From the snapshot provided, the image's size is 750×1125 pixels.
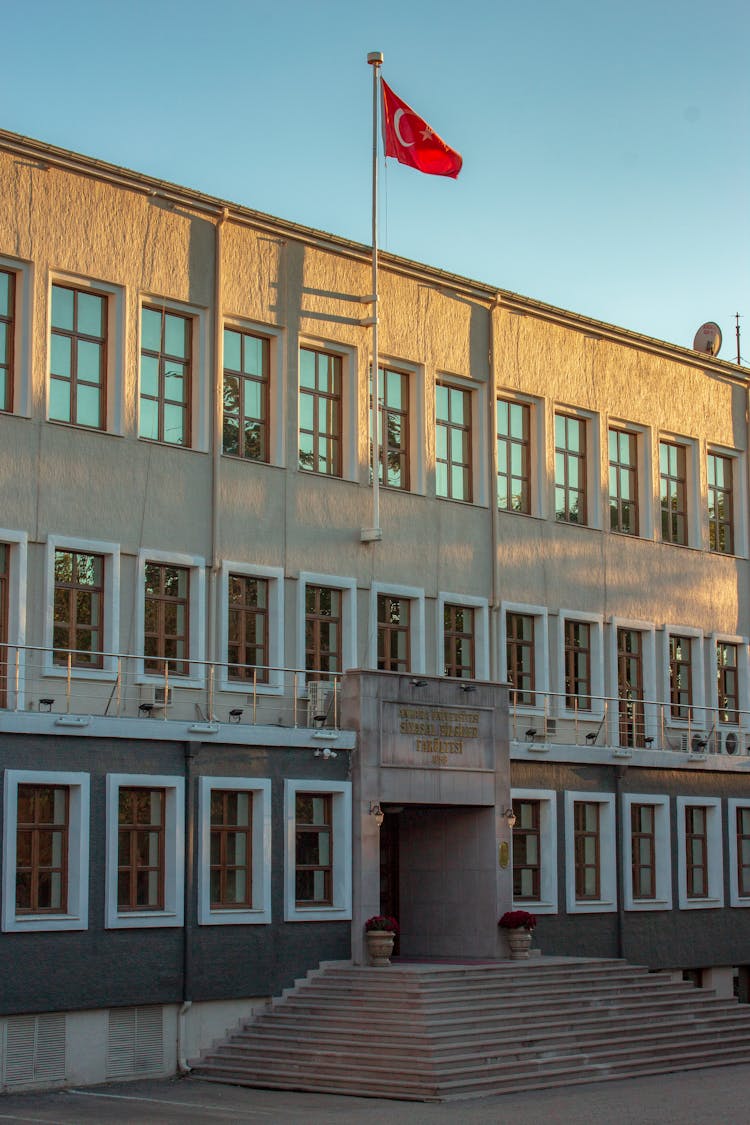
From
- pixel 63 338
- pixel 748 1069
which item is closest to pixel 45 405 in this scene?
pixel 63 338

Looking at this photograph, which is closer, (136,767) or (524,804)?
(136,767)

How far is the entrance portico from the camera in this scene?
29.0m

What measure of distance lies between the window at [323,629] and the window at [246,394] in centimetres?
263

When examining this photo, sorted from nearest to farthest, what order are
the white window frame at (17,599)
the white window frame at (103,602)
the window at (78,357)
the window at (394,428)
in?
the white window frame at (17,599) → the white window frame at (103,602) → the window at (78,357) → the window at (394,428)

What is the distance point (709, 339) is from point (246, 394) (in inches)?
591

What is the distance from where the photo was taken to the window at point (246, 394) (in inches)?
1193

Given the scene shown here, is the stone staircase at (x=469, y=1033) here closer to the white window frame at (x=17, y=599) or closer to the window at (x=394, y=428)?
the white window frame at (x=17, y=599)

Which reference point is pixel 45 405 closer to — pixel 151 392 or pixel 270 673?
pixel 151 392

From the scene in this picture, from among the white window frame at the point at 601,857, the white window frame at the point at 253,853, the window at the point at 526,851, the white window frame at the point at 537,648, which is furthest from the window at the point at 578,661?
the white window frame at the point at 253,853

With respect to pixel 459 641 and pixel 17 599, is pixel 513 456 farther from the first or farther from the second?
pixel 17 599

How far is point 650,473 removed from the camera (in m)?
37.6

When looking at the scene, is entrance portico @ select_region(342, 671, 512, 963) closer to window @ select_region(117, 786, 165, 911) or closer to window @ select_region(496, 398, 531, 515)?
window @ select_region(117, 786, 165, 911)

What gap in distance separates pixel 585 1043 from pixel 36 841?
875cm

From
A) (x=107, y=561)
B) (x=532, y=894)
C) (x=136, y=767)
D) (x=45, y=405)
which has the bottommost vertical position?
(x=532, y=894)
